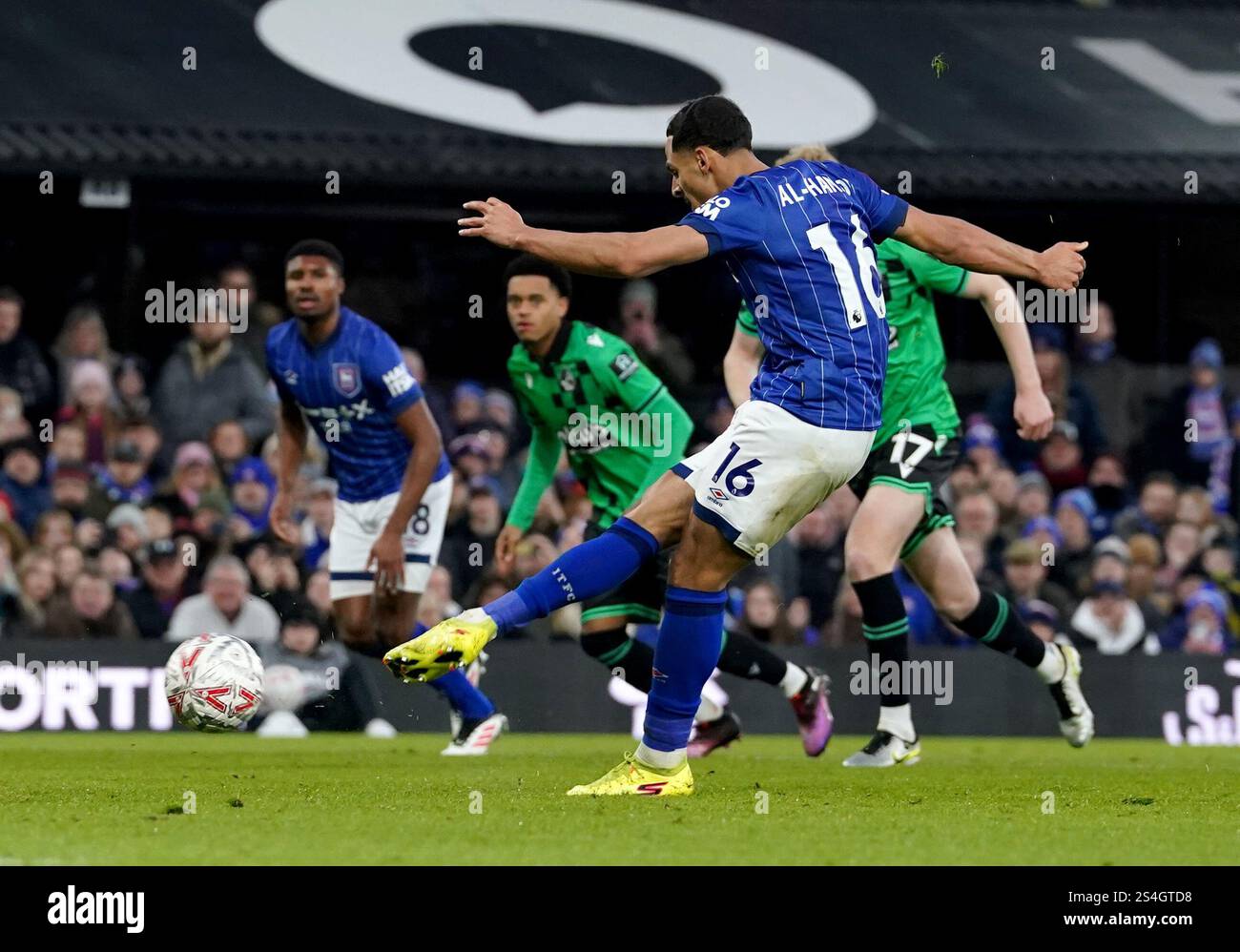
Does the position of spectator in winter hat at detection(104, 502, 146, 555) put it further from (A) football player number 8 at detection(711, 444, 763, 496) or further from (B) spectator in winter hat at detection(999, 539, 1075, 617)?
(A) football player number 8 at detection(711, 444, 763, 496)

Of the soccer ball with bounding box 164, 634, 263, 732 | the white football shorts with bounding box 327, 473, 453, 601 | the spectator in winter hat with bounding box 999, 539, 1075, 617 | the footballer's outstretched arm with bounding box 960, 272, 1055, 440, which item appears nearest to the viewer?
the soccer ball with bounding box 164, 634, 263, 732

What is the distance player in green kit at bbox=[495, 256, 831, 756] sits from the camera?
9508 mm

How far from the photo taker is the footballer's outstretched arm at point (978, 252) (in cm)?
708

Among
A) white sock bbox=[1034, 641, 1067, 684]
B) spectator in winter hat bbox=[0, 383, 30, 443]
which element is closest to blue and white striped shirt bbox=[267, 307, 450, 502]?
white sock bbox=[1034, 641, 1067, 684]

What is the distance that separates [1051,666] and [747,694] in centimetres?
375

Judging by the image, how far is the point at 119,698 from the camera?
488 inches

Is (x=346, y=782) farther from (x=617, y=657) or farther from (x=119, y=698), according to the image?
(x=119, y=698)

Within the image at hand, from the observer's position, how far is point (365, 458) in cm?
1024

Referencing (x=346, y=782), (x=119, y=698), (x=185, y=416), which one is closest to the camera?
(x=346, y=782)

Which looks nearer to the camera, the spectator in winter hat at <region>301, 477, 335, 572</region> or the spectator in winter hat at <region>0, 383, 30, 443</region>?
the spectator in winter hat at <region>301, 477, 335, 572</region>

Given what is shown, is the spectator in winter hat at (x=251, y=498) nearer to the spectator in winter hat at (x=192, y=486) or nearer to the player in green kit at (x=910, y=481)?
the spectator in winter hat at (x=192, y=486)

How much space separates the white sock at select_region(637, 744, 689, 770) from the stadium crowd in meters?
5.76

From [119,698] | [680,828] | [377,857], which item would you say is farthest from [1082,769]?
[119,698]

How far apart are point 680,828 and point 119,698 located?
712 centimetres
